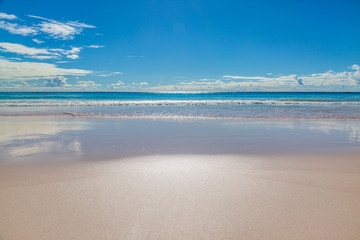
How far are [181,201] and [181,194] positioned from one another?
0.76 feet

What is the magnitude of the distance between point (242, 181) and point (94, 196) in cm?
249

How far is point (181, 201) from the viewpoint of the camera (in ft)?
12.1

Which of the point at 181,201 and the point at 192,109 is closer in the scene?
the point at 181,201

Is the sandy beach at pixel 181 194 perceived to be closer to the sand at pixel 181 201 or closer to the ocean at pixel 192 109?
the sand at pixel 181 201

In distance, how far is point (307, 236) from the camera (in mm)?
2906

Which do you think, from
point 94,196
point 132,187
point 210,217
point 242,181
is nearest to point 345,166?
point 242,181

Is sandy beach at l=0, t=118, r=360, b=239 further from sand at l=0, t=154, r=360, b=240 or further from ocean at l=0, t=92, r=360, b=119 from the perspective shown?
ocean at l=0, t=92, r=360, b=119

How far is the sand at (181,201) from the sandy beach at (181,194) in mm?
13

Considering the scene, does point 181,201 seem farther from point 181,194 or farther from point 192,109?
point 192,109

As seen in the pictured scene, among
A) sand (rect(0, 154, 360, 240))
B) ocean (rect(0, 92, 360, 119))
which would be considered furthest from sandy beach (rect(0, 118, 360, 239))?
ocean (rect(0, 92, 360, 119))

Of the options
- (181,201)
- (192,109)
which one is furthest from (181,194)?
(192,109)

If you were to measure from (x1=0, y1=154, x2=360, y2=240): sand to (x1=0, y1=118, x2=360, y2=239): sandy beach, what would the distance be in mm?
13

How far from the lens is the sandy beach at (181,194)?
9.91 ft

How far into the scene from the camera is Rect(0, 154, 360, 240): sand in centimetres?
300
